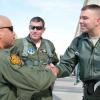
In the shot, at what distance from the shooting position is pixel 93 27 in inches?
173

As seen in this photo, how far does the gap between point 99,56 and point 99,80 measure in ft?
0.75

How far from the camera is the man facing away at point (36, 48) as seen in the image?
5637 mm

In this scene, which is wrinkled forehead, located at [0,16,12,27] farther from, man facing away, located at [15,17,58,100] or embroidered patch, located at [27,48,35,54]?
embroidered patch, located at [27,48,35,54]

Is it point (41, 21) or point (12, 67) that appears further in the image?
point (41, 21)

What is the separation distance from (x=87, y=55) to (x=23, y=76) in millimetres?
1210

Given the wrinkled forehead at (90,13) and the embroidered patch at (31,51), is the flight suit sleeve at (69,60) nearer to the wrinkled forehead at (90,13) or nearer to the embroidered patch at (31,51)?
the wrinkled forehead at (90,13)

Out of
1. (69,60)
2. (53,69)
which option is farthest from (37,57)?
(53,69)

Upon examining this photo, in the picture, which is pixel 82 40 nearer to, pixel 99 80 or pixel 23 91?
pixel 99 80

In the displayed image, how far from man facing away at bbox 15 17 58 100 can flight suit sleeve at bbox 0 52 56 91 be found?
87.6 inches

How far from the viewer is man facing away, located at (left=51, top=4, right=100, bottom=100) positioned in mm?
4266

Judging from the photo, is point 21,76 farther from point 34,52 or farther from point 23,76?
point 34,52

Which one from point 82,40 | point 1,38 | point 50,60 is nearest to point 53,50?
point 50,60

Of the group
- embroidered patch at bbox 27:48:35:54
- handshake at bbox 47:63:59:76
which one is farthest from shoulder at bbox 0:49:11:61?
embroidered patch at bbox 27:48:35:54

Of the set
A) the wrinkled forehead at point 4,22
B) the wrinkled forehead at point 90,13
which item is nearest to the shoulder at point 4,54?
the wrinkled forehead at point 4,22
